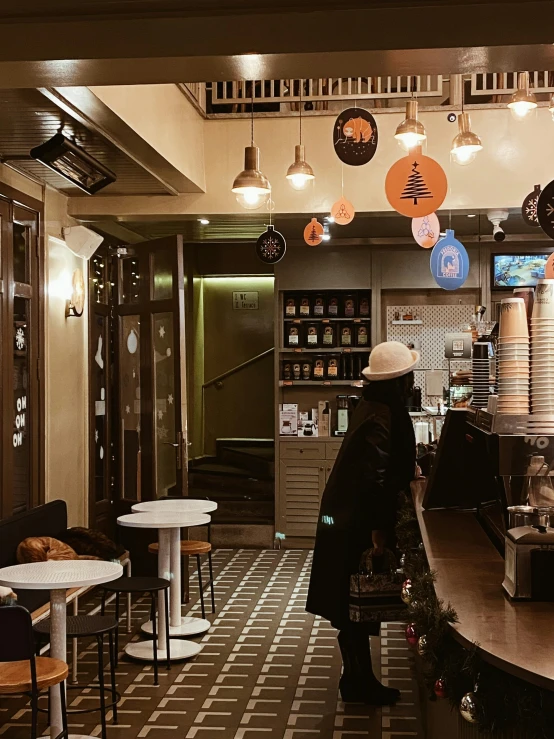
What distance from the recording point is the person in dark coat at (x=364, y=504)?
16.5ft

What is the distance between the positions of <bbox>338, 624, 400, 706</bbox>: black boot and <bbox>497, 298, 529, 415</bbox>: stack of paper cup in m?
2.21

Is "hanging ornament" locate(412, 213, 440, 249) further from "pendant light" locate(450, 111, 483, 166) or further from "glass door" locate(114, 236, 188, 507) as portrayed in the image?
"glass door" locate(114, 236, 188, 507)

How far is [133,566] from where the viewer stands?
8.22m

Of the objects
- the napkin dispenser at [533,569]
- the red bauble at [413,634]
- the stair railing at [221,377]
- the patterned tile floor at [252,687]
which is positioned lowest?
the patterned tile floor at [252,687]

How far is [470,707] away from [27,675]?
→ 7.25ft

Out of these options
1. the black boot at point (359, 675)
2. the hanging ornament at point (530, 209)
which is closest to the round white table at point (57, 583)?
the black boot at point (359, 675)

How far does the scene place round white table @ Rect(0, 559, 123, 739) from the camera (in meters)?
4.27

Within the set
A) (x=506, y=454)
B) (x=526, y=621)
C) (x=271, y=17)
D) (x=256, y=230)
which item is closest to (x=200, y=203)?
(x=256, y=230)

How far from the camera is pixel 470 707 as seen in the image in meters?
2.48

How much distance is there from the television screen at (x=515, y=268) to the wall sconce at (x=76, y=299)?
14.3 feet

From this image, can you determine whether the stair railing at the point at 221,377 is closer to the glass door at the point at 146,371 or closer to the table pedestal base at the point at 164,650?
the glass door at the point at 146,371

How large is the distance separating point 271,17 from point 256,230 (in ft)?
19.4

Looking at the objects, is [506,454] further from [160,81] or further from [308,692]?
[308,692]

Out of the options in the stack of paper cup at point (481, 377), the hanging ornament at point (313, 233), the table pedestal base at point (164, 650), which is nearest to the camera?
the stack of paper cup at point (481, 377)
